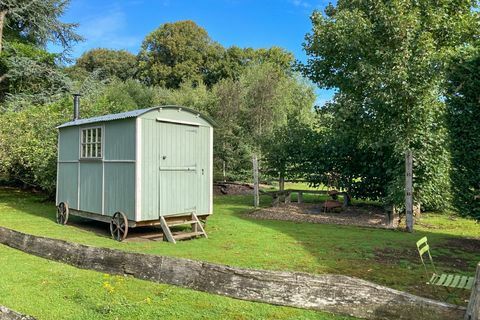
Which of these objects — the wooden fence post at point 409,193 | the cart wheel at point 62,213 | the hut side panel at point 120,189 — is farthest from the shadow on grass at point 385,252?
the cart wheel at point 62,213

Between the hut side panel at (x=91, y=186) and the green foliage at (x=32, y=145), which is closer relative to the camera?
the hut side panel at (x=91, y=186)

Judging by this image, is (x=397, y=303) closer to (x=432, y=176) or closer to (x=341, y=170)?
(x=432, y=176)

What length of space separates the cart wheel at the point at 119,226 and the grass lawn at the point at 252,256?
0.25 m

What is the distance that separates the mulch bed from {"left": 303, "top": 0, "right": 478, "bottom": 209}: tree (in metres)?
0.90

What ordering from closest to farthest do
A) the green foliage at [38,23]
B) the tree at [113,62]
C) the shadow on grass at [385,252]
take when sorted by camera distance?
the shadow on grass at [385,252]
the green foliage at [38,23]
the tree at [113,62]

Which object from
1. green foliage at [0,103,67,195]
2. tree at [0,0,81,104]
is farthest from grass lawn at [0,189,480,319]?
tree at [0,0,81,104]

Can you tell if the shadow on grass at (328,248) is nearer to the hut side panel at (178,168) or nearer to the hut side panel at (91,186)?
the hut side panel at (91,186)

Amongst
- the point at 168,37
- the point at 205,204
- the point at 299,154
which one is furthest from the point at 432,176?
the point at 168,37

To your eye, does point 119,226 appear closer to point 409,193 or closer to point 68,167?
Result: point 68,167

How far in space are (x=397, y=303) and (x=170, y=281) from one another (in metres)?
2.58

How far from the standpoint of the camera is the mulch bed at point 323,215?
12.0 metres

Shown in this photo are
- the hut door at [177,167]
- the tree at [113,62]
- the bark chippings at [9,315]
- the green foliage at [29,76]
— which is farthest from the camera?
the tree at [113,62]

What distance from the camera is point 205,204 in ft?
33.8

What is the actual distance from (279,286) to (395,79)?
9425 mm
